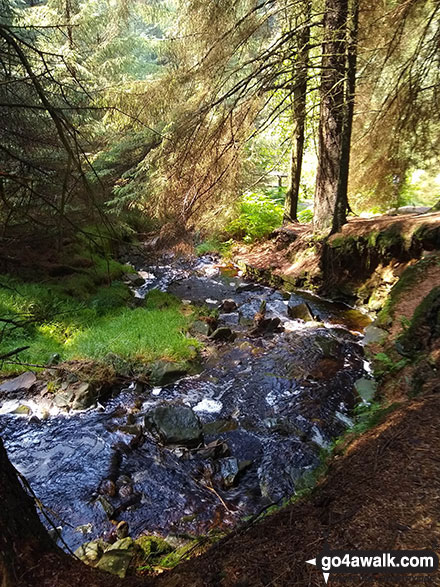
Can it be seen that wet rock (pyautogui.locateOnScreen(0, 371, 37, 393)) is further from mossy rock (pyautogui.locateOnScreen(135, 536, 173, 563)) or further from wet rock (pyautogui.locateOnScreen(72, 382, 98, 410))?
mossy rock (pyautogui.locateOnScreen(135, 536, 173, 563))

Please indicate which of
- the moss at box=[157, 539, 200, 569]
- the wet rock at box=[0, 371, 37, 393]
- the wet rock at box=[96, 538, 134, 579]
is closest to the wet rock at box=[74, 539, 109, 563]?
the wet rock at box=[96, 538, 134, 579]

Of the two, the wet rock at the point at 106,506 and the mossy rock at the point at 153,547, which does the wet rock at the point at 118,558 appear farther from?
the wet rock at the point at 106,506

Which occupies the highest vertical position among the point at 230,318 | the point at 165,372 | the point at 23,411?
the point at 230,318

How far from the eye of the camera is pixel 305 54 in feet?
27.6

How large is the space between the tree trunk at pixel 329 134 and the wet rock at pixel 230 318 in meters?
3.62

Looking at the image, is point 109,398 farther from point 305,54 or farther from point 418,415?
point 305,54

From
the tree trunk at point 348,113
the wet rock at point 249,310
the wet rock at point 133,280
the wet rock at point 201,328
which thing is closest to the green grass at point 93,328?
the wet rock at point 201,328

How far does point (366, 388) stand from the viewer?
505 cm

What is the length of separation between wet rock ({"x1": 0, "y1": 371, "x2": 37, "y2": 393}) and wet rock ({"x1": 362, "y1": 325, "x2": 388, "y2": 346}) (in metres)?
5.76

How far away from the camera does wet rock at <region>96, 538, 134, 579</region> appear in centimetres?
265

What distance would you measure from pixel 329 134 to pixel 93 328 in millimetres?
7523

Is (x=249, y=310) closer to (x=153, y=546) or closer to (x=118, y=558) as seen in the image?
(x=153, y=546)

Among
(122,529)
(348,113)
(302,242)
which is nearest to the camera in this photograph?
(122,529)

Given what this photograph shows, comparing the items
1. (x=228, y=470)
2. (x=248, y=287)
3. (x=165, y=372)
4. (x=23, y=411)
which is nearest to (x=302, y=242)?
(x=248, y=287)
